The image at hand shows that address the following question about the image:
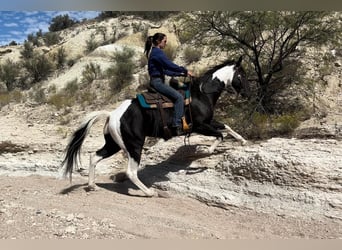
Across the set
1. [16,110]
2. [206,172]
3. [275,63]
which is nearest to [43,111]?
[16,110]

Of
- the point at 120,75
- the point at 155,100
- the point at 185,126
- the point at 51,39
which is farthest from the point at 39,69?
the point at 185,126

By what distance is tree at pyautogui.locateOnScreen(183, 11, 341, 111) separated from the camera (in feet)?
35.1

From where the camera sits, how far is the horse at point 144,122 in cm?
729

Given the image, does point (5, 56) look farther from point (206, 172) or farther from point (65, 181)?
point (206, 172)

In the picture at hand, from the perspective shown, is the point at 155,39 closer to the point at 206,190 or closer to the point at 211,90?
the point at 211,90

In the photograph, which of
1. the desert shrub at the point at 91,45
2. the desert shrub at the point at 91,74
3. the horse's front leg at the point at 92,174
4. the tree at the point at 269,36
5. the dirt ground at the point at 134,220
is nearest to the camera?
the dirt ground at the point at 134,220

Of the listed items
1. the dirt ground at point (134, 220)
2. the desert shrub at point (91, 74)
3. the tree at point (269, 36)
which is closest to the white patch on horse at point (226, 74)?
the dirt ground at point (134, 220)

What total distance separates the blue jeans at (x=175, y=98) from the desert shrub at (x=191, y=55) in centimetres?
935

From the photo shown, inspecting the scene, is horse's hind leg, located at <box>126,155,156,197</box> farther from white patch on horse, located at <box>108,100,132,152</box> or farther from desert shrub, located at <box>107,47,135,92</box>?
desert shrub, located at <box>107,47,135,92</box>

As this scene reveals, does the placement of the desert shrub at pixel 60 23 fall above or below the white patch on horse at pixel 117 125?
above

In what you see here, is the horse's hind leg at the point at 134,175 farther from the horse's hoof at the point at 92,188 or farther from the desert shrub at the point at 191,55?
the desert shrub at the point at 191,55

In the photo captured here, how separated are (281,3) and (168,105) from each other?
8.44ft

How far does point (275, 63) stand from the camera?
1120 cm

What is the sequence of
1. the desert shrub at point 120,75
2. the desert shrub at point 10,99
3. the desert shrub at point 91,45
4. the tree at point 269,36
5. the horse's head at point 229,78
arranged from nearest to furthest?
1. the horse's head at point 229,78
2. the tree at point 269,36
3. the desert shrub at point 120,75
4. the desert shrub at point 10,99
5. the desert shrub at point 91,45
